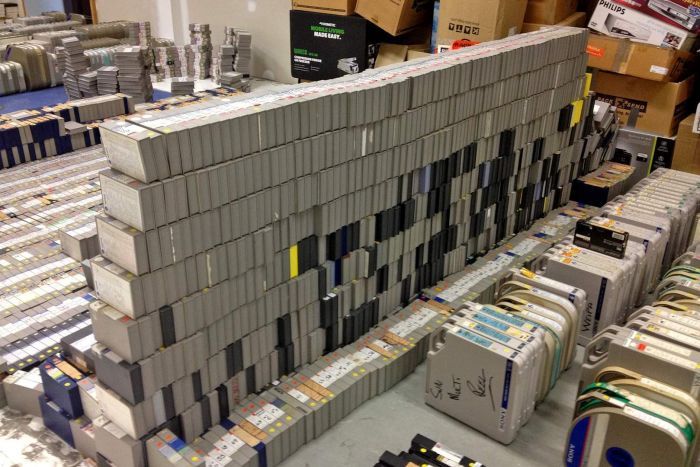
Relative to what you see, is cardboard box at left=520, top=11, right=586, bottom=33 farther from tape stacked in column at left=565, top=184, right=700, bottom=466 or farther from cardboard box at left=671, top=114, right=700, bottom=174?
tape stacked in column at left=565, top=184, right=700, bottom=466

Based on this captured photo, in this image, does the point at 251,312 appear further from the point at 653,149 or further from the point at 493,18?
the point at 653,149

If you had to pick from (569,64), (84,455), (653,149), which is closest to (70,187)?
(84,455)

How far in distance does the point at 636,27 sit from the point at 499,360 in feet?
20.8

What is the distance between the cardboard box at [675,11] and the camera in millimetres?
8320

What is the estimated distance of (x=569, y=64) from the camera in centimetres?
742

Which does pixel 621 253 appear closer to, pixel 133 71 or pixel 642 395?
pixel 642 395

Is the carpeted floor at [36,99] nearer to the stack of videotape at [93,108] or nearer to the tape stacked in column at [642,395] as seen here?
the stack of videotape at [93,108]

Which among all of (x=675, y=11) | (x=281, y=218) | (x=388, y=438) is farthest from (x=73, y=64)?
(x=388, y=438)

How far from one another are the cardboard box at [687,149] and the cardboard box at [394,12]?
465cm

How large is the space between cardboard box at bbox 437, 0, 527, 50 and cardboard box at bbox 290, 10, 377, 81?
248cm

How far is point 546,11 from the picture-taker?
29.9 ft

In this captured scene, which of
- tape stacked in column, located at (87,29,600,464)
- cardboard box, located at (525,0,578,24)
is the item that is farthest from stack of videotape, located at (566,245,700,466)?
cardboard box, located at (525,0,578,24)

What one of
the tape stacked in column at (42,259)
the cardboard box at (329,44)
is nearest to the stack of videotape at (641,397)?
the tape stacked in column at (42,259)

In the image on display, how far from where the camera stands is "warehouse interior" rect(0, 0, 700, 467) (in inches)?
156
